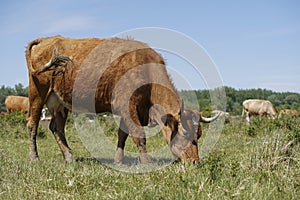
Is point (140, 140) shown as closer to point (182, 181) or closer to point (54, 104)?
point (54, 104)

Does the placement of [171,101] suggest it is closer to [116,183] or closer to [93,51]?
[93,51]

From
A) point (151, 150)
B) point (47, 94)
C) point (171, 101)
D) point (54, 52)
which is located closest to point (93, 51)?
point (54, 52)

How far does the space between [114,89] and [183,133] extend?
5.69 feet

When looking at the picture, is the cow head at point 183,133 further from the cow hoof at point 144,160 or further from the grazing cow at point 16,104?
the grazing cow at point 16,104

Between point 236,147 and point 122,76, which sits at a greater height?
point 122,76

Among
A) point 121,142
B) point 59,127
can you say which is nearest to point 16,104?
point 59,127

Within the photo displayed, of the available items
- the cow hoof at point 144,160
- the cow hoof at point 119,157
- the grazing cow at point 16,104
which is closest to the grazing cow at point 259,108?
the grazing cow at point 16,104

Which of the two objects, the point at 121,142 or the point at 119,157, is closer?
the point at 119,157

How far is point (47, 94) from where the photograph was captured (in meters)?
8.32

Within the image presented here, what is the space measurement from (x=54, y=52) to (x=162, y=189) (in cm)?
477

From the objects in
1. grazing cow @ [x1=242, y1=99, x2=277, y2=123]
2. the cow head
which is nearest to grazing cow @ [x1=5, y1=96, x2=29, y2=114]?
grazing cow @ [x1=242, y1=99, x2=277, y2=123]

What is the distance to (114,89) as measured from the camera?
750cm

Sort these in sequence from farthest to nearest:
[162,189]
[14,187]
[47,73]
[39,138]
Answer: [39,138]
[47,73]
[14,187]
[162,189]

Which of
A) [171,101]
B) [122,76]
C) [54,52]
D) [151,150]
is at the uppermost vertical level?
[54,52]
